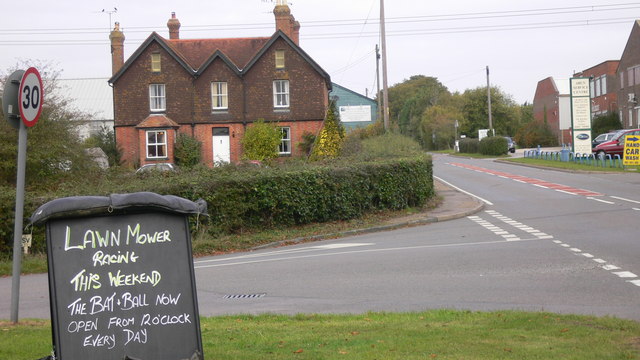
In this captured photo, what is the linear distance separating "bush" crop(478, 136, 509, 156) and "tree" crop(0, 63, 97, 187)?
48.5 metres

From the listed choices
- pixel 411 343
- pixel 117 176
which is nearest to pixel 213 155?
pixel 117 176

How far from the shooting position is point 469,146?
79.1 m

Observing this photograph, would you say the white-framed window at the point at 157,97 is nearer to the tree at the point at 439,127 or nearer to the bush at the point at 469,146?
the bush at the point at 469,146

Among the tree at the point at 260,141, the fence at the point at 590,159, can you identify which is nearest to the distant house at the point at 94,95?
the tree at the point at 260,141

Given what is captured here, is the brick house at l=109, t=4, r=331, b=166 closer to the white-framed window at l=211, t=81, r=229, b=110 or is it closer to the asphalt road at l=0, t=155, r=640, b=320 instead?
the white-framed window at l=211, t=81, r=229, b=110

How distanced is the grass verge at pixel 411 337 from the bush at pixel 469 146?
67.7m

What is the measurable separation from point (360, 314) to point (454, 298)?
1.87 meters

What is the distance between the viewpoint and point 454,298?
1057cm

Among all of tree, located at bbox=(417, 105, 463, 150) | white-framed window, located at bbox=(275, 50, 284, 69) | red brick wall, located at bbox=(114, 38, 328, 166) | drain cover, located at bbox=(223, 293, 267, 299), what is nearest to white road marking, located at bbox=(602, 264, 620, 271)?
drain cover, located at bbox=(223, 293, 267, 299)

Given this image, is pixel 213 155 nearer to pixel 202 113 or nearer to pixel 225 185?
pixel 202 113

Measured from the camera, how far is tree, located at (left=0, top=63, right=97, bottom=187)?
22.2 m

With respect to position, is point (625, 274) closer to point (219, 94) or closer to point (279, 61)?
point (279, 61)

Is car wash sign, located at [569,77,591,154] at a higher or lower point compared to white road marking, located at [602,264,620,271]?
higher

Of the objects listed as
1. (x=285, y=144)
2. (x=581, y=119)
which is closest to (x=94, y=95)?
(x=285, y=144)
